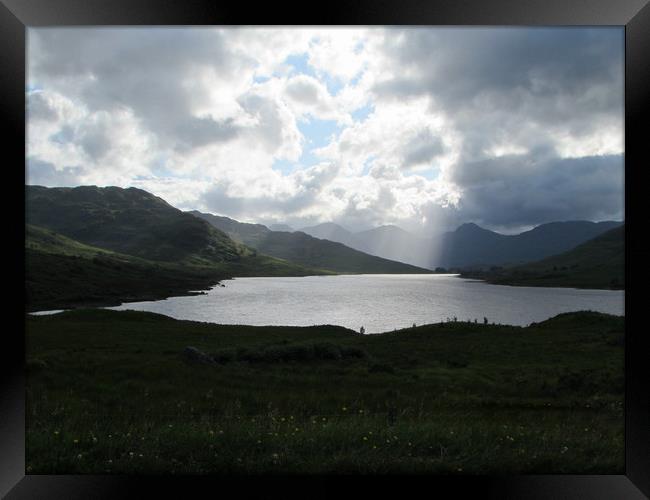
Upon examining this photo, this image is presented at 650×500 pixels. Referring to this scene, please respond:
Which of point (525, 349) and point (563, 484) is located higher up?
point (563, 484)

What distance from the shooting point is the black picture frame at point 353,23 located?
5.28 metres

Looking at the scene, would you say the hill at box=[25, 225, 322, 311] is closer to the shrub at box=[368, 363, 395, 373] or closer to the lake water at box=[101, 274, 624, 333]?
the lake water at box=[101, 274, 624, 333]

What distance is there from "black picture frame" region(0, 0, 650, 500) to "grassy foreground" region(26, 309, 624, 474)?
7.8 inches

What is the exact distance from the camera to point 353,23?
5.79 metres

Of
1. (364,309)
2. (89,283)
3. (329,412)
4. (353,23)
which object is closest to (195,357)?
(329,412)

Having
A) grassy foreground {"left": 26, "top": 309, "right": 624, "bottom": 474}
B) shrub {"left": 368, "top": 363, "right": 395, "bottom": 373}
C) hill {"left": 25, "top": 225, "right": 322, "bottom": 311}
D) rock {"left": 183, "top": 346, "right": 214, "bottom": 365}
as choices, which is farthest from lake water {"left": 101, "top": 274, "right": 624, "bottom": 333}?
rock {"left": 183, "top": 346, "right": 214, "bottom": 365}

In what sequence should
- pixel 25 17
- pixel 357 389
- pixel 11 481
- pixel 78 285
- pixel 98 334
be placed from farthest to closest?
pixel 78 285 → pixel 98 334 → pixel 357 389 → pixel 25 17 → pixel 11 481

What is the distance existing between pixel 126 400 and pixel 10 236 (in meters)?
5.65

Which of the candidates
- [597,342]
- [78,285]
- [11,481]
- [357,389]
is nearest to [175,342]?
[357,389]

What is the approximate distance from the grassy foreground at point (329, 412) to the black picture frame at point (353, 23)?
0.20m

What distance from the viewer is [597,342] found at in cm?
2766

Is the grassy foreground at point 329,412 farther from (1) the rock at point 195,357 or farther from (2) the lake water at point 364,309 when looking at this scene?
(2) the lake water at point 364,309

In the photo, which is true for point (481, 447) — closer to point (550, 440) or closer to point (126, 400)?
point (550, 440)

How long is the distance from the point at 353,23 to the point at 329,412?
307 inches
